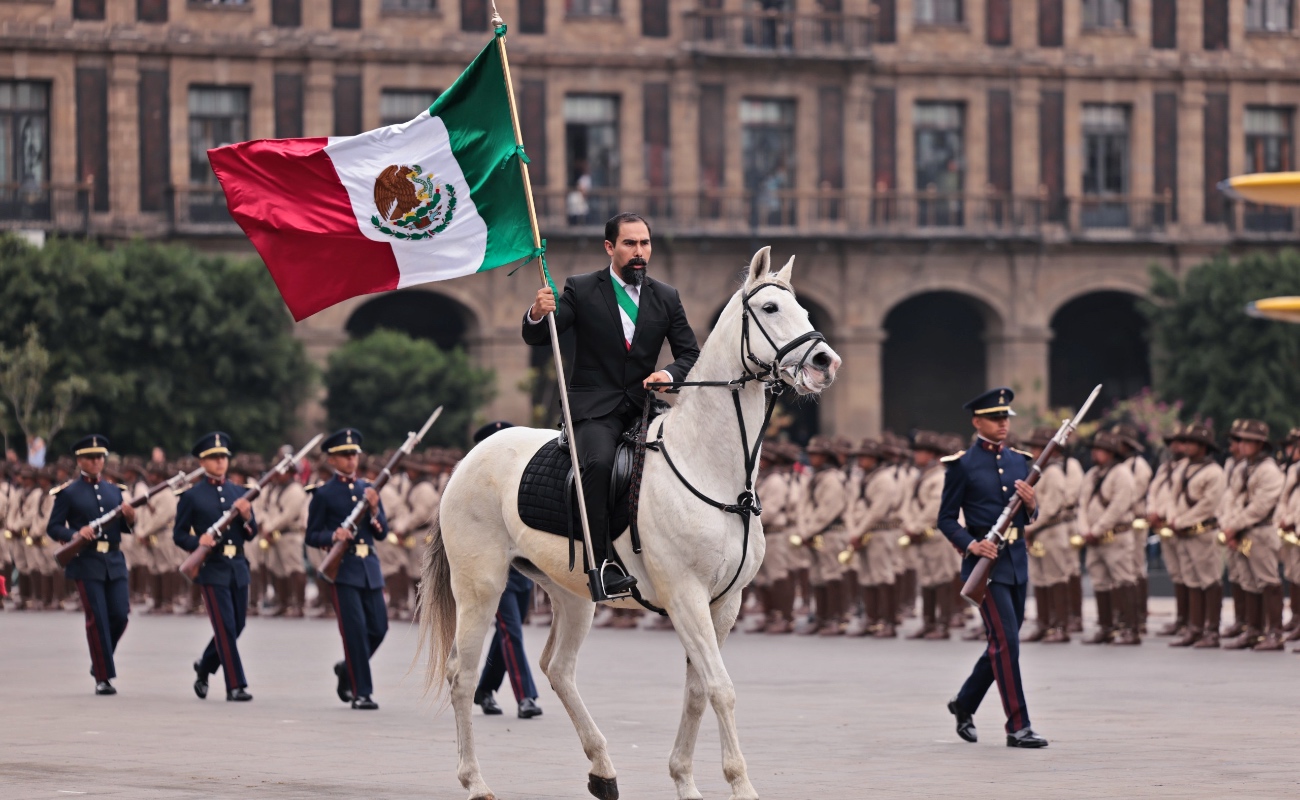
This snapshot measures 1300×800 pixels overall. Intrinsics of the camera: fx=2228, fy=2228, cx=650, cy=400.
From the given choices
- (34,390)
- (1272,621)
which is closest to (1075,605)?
(1272,621)

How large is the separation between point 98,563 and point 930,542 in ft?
29.6

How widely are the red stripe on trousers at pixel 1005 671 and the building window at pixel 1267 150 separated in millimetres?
36772

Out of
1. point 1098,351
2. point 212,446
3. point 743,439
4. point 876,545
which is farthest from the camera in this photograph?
point 1098,351

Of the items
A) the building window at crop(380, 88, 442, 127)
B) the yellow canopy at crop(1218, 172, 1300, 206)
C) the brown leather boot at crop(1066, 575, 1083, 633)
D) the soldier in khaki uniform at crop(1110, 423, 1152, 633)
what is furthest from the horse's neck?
the building window at crop(380, 88, 442, 127)

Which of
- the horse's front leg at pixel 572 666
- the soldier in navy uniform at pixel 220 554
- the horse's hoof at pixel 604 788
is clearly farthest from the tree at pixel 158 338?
the horse's hoof at pixel 604 788

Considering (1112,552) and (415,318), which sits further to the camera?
(415,318)

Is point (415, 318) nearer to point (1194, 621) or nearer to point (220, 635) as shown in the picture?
point (1194, 621)

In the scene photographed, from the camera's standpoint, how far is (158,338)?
3994 cm

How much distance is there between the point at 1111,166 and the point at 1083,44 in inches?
104

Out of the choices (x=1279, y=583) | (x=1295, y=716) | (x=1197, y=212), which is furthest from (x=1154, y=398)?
(x=1295, y=716)

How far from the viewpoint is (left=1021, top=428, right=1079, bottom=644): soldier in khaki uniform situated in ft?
70.6

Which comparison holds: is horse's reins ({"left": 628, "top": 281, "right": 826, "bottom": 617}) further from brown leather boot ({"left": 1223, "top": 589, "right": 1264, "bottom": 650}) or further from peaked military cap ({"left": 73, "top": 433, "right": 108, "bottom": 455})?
brown leather boot ({"left": 1223, "top": 589, "right": 1264, "bottom": 650})

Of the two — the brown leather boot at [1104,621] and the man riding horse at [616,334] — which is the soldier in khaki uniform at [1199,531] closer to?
the brown leather boot at [1104,621]

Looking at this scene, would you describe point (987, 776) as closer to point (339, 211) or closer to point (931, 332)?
point (339, 211)
